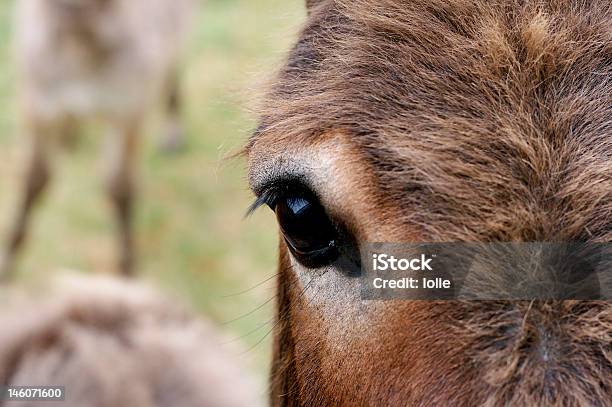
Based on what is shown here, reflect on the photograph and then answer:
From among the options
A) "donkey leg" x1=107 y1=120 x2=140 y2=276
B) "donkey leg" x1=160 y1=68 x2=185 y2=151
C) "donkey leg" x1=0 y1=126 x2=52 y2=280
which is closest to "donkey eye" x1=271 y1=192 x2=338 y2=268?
"donkey leg" x1=107 y1=120 x2=140 y2=276

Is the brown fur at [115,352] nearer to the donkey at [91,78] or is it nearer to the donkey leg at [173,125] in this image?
the donkey at [91,78]

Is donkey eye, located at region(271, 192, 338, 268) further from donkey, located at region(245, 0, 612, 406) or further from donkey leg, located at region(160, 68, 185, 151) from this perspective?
donkey leg, located at region(160, 68, 185, 151)

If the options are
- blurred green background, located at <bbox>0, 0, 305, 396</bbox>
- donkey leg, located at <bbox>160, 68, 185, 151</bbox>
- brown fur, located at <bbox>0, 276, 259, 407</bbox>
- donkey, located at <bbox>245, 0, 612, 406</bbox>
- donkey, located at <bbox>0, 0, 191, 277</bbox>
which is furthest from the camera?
donkey leg, located at <bbox>160, 68, 185, 151</bbox>

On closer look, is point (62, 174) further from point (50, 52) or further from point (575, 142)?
point (575, 142)

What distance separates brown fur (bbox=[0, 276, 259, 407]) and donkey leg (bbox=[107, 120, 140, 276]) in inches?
78.3

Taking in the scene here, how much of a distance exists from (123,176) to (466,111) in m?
4.31

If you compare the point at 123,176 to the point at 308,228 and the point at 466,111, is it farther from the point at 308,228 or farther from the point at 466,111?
the point at 466,111

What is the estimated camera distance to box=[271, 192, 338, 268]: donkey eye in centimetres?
150

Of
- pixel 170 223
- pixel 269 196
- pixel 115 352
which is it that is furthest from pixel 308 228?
pixel 170 223

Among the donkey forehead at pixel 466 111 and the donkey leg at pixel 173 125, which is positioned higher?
the donkey leg at pixel 173 125

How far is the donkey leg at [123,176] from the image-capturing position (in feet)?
17.5

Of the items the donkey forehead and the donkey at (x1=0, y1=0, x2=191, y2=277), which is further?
the donkey at (x1=0, y1=0, x2=191, y2=277)

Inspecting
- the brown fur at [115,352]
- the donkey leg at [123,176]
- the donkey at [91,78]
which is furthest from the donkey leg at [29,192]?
the brown fur at [115,352]

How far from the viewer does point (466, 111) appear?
1383 millimetres
